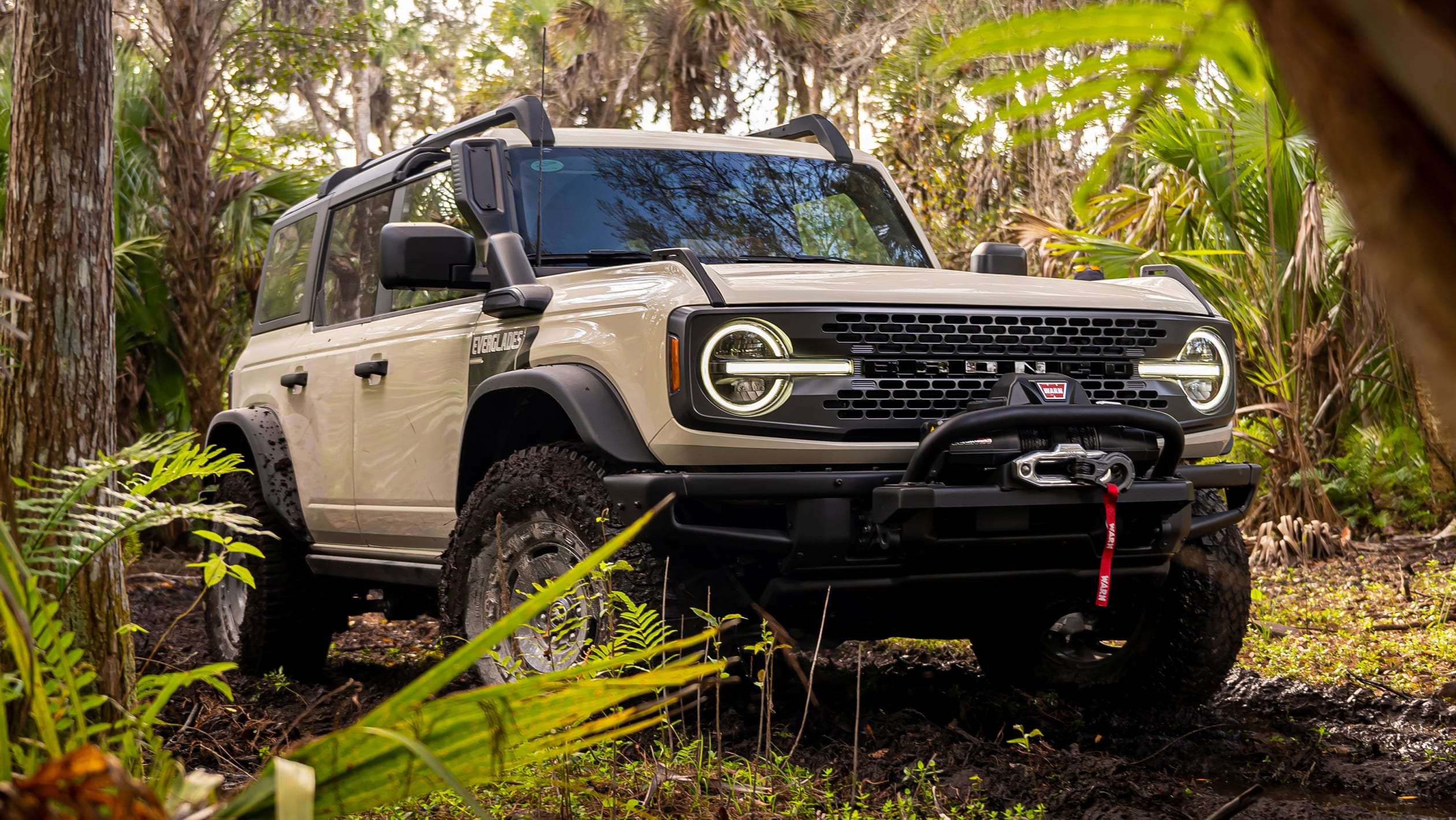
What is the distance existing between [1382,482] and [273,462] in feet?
22.8

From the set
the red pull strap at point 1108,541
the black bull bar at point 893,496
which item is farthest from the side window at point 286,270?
the red pull strap at point 1108,541

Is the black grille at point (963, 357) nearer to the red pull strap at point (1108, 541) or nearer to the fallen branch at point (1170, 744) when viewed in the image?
the red pull strap at point (1108, 541)

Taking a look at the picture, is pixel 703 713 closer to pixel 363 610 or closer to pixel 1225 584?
pixel 1225 584

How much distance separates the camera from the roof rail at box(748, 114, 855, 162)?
573 cm

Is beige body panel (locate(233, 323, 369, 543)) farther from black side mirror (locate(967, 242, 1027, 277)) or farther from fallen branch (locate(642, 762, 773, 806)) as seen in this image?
fallen branch (locate(642, 762, 773, 806))

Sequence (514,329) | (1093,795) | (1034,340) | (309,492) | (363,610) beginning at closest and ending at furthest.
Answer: (1093,795) → (1034,340) → (514,329) → (309,492) → (363,610)

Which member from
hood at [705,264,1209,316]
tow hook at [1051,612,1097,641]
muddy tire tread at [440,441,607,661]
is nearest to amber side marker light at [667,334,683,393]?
hood at [705,264,1209,316]

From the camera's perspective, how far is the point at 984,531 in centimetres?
377

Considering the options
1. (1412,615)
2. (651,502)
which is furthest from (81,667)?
(1412,615)

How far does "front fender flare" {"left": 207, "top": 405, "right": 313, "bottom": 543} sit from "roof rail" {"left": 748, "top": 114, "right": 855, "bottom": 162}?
2.37m

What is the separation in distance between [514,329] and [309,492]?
181cm

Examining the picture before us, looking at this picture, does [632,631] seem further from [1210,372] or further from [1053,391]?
[1210,372]

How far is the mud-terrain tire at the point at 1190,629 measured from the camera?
449 centimetres

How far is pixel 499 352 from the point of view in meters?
4.51
